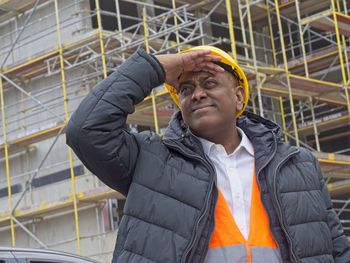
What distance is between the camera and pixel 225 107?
2.96m

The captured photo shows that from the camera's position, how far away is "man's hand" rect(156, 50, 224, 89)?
2949 mm

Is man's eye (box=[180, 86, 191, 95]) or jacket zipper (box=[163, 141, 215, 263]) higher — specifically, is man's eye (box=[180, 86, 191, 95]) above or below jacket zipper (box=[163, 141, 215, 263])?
above

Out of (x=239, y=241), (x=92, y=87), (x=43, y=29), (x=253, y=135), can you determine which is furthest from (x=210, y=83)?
(x=43, y=29)

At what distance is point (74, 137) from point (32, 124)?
14373 millimetres

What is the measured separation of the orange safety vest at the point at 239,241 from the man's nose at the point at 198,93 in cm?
35

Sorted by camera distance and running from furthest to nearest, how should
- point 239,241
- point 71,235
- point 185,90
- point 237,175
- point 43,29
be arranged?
1. point 43,29
2. point 71,235
3. point 185,90
4. point 237,175
5. point 239,241

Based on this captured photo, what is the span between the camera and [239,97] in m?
3.09

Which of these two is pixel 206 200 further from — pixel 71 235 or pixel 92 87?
pixel 71 235

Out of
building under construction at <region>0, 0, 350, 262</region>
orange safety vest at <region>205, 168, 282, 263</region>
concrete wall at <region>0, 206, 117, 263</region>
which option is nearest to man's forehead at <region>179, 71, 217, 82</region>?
orange safety vest at <region>205, 168, 282, 263</region>

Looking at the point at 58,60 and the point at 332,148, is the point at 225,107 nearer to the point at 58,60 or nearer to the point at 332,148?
the point at 58,60

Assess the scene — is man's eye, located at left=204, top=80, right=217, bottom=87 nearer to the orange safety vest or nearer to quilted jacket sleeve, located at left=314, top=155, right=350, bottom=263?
the orange safety vest

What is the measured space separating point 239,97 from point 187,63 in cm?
26

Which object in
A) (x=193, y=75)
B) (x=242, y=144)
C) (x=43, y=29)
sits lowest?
(x=242, y=144)

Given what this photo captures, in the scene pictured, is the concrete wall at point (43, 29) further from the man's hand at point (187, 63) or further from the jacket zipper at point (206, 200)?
the jacket zipper at point (206, 200)
